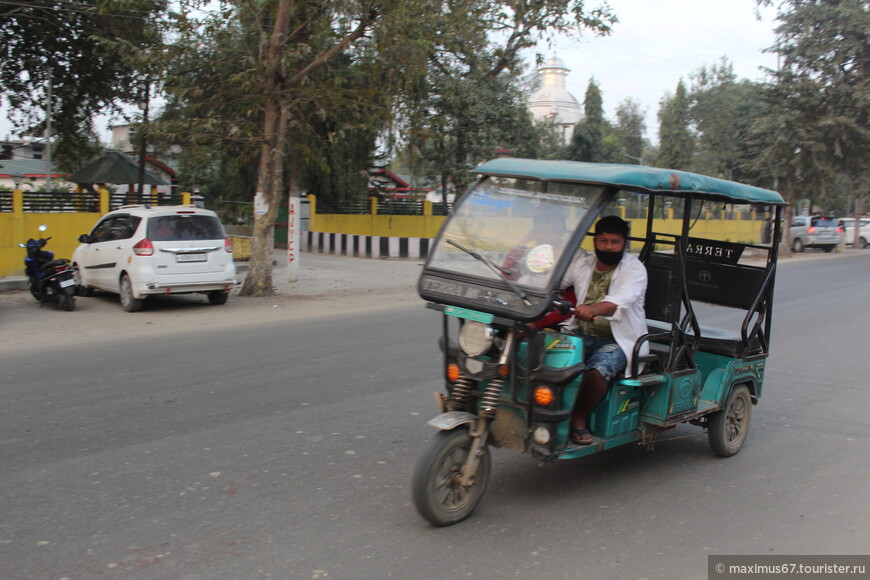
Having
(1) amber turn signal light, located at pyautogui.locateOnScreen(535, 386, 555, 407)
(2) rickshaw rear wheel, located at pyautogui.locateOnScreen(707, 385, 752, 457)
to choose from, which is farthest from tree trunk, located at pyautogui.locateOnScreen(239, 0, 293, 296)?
(1) amber turn signal light, located at pyautogui.locateOnScreen(535, 386, 555, 407)

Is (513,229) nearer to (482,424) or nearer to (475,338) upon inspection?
(475,338)

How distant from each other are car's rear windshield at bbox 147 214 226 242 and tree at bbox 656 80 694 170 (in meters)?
49.8

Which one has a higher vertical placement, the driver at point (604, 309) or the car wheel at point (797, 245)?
the driver at point (604, 309)

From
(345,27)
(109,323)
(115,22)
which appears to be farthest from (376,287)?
(115,22)

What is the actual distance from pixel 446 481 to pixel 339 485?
0.87 metres

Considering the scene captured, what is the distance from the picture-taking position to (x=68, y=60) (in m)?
17.3

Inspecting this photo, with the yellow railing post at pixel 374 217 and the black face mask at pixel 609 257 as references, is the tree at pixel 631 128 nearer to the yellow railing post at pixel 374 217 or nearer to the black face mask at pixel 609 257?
the yellow railing post at pixel 374 217

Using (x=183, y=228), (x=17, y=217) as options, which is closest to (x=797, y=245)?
(x=183, y=228)

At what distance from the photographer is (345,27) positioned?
13.3 metres

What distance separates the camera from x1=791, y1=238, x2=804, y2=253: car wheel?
107 feet

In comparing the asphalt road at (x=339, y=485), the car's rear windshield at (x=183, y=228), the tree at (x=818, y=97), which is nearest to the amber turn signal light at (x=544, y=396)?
the asphalt road at (x=339, y=485)

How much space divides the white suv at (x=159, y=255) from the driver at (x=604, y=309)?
836 cm

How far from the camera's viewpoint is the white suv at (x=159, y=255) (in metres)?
11.4

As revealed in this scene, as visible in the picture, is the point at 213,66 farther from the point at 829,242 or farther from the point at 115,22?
the point at 829,242
